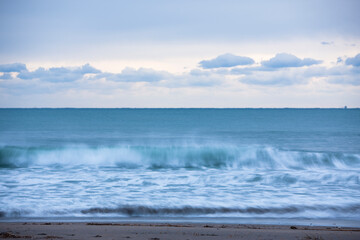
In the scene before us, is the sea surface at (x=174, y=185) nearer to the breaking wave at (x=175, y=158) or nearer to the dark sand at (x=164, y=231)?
the breaking wave at (x=175, y=158)

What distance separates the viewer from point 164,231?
19.9ft

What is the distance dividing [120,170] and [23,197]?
5486 millimetres

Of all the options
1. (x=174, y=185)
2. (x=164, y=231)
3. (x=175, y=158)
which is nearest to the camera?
(x=164, y=231)

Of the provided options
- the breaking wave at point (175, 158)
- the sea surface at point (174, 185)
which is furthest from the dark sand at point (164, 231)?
the breaking wave at point (175, 158)

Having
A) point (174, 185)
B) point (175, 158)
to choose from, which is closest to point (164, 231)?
point (174, 185)

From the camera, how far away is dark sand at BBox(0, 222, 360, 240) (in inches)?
225

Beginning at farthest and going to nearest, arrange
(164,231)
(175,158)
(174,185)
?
(175,158) < (174,185) < (164,231)

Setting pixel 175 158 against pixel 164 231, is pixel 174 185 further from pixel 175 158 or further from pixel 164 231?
pixel 175 158

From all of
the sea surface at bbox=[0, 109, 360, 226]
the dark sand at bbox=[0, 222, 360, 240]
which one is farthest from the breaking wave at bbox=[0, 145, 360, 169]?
the dark sand at bbox=[0, 222, 360, 240]

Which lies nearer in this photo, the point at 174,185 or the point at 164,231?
the point at 164,231

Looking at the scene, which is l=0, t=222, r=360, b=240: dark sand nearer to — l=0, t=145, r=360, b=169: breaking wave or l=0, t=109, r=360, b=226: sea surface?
l=0, t=109, r=360, b=226: sea surface

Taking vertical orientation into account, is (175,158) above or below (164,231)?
below

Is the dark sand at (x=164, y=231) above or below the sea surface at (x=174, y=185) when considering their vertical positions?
above

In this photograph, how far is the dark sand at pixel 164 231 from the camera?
5707 mm
